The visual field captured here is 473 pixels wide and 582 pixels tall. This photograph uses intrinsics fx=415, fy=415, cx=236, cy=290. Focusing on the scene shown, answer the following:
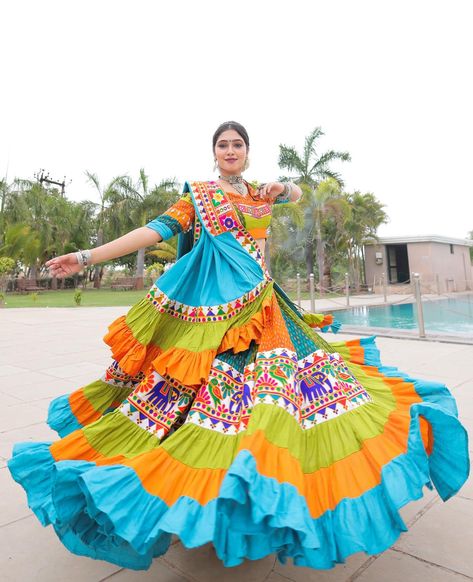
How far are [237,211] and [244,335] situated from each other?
1.99 ft

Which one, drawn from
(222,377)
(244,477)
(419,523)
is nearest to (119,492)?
(244,477)

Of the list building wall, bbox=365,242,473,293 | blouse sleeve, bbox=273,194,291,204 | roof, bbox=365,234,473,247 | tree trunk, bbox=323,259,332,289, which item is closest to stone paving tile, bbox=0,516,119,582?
blouse sleeve, bbox=273,194,291,204

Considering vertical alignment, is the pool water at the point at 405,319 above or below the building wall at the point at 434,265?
below

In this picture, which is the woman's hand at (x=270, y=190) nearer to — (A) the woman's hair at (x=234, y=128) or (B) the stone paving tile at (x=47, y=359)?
(A) the woman's hair at (x=234, y=128)

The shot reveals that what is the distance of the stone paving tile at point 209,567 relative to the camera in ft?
4.38

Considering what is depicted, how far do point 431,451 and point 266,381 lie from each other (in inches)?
21.8

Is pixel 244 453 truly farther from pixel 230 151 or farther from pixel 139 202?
pixel 139 202

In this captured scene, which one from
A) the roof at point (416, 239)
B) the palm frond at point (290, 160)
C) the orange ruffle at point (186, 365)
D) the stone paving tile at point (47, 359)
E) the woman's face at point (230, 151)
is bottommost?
the stone paving tile at point (47, 359)

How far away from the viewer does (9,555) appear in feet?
4.87

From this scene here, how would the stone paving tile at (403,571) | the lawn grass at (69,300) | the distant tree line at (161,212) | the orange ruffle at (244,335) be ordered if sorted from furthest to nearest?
the distant tree line at (161,212), the lawn grass at (69,300), the orange ruffle at (244,335), the stone paving tile at (403,571)

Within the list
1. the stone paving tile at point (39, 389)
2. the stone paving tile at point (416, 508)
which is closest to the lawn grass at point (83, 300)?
the stone paving tile at point (39, 389)

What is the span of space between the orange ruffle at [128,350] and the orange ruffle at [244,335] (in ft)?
0.98

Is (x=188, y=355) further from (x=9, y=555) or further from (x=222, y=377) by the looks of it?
(x=9, y=555)

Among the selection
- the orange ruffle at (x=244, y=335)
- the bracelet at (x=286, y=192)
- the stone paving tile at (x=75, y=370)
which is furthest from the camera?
the stone paving tile at (x=75, y=370)
